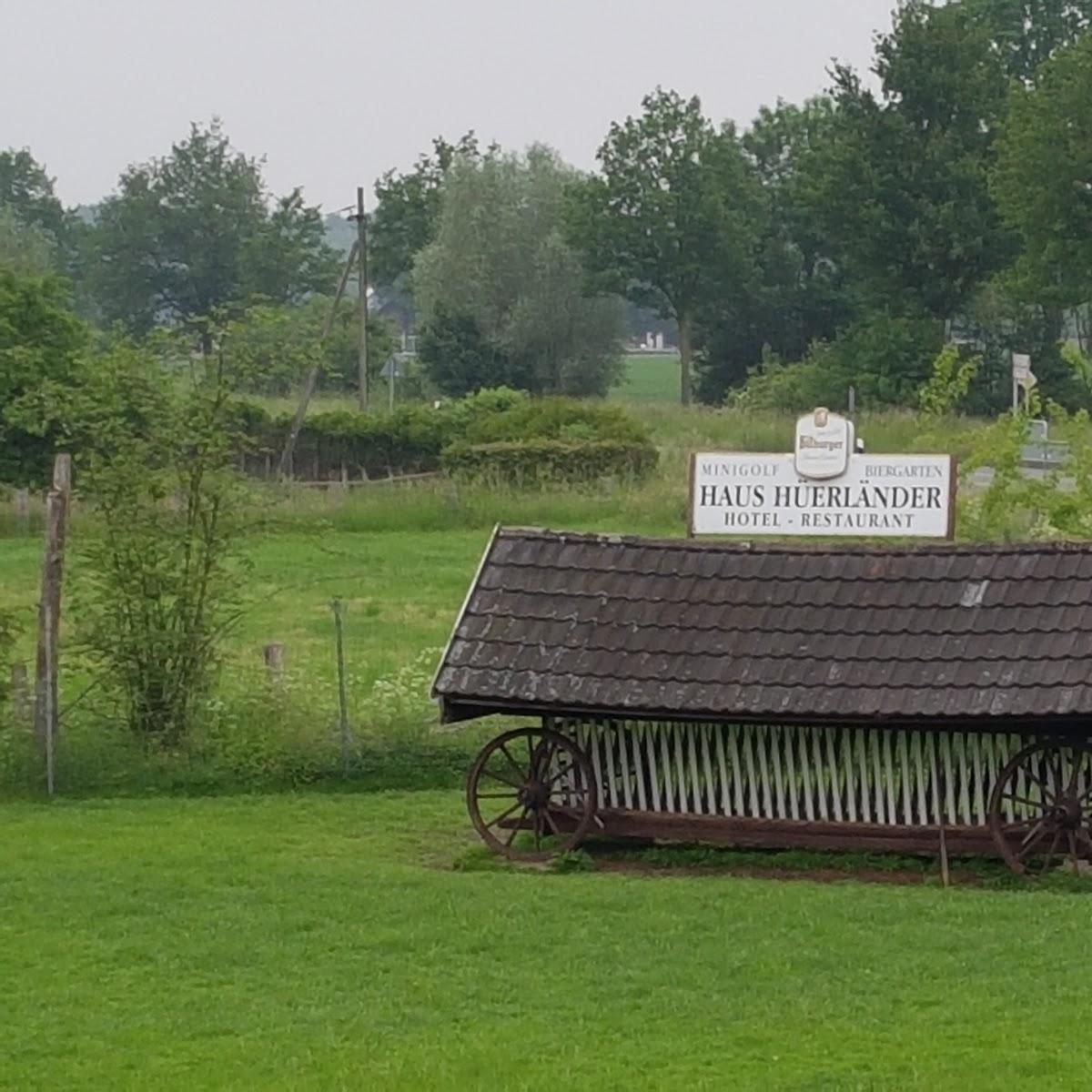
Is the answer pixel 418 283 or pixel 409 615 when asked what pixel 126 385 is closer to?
pixel 409 615

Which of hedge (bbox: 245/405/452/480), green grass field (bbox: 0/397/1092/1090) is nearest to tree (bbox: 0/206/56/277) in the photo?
hedge (bbox: 245/405/452/480)

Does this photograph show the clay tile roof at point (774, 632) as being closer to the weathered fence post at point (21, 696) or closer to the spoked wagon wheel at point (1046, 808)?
the spoked wagon wheel at point (1046, 808)

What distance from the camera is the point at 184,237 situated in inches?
3885

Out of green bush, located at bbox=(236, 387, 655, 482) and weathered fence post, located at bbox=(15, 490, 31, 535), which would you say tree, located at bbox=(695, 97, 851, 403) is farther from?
weathered fence post, located at bbox=(15, 490, 31, 535)

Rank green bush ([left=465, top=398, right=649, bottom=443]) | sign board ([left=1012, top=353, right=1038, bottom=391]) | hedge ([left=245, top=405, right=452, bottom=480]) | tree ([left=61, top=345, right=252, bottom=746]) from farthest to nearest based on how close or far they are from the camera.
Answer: hedge ([left=245, top=405, right=452, bottom=480])
green bush ([left=465, top=398, right=649, bottom=443])
sign board ([left=1012, top=353, right=1038, bottom=391])
tree ([left=61, top=345, right=252, bottom=746])

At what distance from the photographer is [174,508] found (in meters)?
18.2

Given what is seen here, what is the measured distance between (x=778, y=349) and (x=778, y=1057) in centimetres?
6491

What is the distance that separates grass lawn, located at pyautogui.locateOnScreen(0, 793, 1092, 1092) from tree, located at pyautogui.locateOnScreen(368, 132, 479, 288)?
243ft

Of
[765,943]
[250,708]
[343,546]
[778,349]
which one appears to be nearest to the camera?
[765,943]

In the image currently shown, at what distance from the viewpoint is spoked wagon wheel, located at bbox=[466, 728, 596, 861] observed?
14.6m

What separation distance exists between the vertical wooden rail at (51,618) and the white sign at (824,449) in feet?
18.6

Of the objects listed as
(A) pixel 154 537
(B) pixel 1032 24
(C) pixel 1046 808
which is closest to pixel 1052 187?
(B) pixel 1032 24

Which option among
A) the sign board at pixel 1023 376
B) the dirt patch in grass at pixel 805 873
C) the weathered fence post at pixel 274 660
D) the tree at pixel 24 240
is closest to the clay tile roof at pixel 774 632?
the dirt patch in grass at pixel 805 873

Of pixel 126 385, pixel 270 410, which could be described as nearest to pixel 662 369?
pixel 270 410
